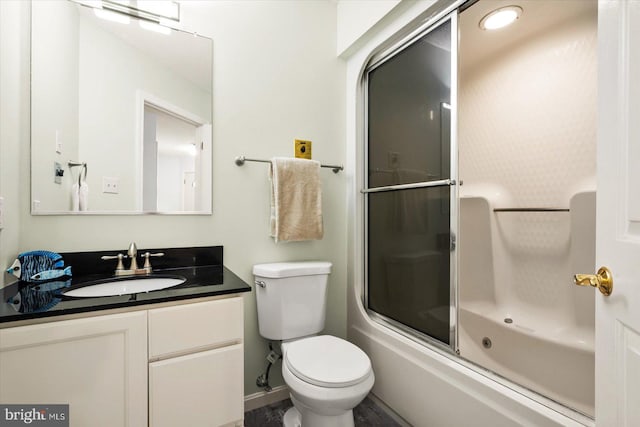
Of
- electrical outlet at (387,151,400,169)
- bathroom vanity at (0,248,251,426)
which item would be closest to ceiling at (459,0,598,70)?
electrical outlet at (387,151,400,169)

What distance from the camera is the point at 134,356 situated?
0.98 metres

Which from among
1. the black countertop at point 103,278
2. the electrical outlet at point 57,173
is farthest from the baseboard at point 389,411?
the electrical outlet at point 57,173

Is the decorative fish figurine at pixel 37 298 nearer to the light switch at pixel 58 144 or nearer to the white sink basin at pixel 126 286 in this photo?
the white sink basin at pixel 126 286

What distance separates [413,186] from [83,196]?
1593mm

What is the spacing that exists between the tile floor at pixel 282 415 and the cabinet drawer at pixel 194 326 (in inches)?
29.8

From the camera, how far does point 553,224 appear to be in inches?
71.2

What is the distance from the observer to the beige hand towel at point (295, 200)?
5.58ft

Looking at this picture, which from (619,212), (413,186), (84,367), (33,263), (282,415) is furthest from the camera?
(282,415)

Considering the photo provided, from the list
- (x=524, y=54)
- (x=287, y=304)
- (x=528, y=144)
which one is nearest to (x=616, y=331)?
(x=287, y=304)

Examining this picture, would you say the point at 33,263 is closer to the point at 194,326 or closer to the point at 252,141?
the point at 194,326

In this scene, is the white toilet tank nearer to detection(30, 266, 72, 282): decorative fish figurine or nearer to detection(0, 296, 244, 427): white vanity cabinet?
detection(0, 296, 244, 427): white vanity cabinet

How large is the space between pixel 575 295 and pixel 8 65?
2.95 m

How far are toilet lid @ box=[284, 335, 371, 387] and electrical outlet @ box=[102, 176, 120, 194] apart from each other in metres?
1.14

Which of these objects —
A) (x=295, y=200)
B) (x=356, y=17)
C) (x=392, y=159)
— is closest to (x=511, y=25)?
(x=356, y=17)
